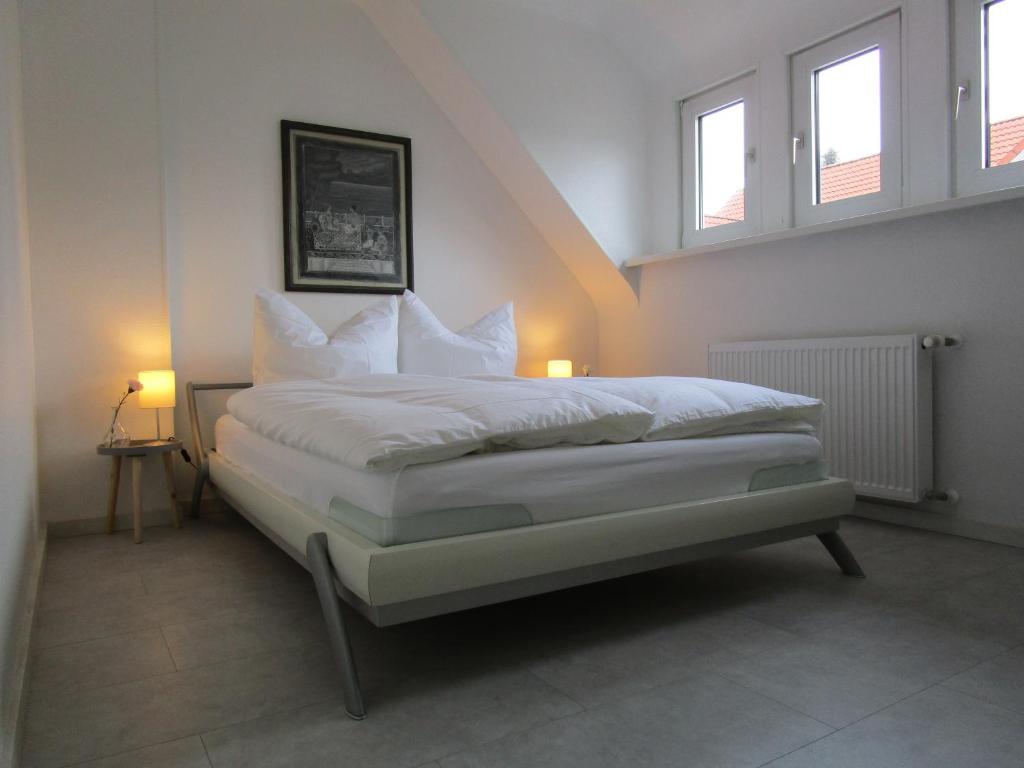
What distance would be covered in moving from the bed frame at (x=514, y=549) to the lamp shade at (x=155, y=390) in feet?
3.34

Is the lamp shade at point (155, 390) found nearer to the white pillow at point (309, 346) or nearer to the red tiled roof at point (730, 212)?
the white pillow at point (309, 346)

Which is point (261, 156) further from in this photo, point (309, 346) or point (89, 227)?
point (309, 346)

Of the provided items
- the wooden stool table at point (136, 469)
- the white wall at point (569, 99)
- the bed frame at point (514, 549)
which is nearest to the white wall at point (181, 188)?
the wooden stool table at point (136, 469)

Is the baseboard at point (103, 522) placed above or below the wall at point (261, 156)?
below

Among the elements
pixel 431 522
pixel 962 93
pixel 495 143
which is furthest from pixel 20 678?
pixel 962 93

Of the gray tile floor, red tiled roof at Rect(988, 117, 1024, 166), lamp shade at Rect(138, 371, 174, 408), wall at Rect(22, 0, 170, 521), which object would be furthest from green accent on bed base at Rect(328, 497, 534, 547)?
red tiled roof at Rect(988, 117, 1024, 166)

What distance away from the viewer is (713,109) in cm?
413

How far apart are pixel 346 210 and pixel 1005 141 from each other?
3023 mm

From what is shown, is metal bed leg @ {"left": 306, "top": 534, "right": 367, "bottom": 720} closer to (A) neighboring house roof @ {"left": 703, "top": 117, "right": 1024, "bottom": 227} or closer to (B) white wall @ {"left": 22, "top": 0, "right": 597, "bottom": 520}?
(B) white wall @ {"left": 22, "top": 0, "right": 597, "bottom": 520}

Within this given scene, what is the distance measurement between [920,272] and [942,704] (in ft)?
6.75

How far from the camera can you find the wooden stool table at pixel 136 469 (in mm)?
3035

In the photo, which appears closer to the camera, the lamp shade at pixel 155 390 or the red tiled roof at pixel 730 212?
the lamp shade at pixel 155 390

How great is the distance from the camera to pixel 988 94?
2.89 meters

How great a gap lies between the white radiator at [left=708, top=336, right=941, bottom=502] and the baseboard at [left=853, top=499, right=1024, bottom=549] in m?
0.13
